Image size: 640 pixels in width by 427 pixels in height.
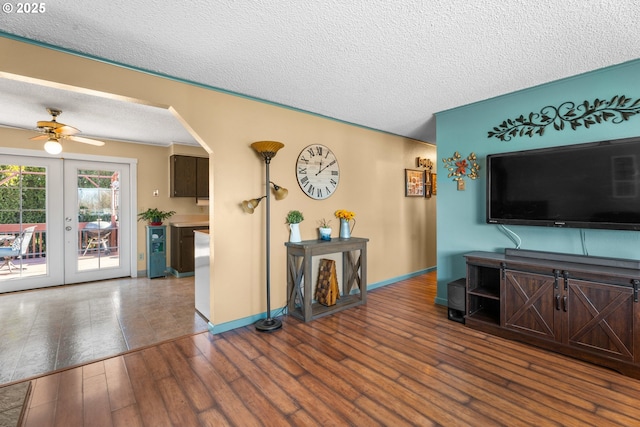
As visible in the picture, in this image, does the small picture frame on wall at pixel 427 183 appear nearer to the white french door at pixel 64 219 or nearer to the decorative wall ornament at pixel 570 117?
the decorative wall ornament at pixel 570 117

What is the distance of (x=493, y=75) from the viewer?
266 centimetres

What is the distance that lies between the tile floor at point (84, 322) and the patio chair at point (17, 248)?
0.46 metres

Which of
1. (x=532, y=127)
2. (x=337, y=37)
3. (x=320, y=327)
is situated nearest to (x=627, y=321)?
(x=532, y=127)

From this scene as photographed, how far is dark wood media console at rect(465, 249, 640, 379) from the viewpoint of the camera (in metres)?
2.14

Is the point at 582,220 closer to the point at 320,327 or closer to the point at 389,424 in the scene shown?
the point at 389,424

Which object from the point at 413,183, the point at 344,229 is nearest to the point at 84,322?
the point at 344,229

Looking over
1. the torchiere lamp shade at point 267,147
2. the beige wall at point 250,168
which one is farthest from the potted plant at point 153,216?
the torchiere lamp shade at point 267,147

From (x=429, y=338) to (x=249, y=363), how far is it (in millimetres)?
1632

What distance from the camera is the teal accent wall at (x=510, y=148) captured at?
2.50 meters

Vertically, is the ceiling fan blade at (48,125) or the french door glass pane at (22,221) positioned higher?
the ceiling fan blade at (48,125)

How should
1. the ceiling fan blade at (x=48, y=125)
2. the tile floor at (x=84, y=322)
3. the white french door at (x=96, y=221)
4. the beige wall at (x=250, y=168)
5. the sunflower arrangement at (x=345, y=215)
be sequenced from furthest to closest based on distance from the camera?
the white french door at (x=96, y=221), the sunflower arrangement at (x=345, y=215), the ceiling fan blade at (x=48, y=125), the tile floor at (x=84, y=322), the beige wall at (x=250, y=168)

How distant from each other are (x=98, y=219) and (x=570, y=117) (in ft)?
21.2

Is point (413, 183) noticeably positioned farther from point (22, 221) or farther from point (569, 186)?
point (22, 221)

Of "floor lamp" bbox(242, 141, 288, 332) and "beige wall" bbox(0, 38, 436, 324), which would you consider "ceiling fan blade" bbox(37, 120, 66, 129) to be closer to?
"beige wall" bbox(0, 38, 436, 324)
